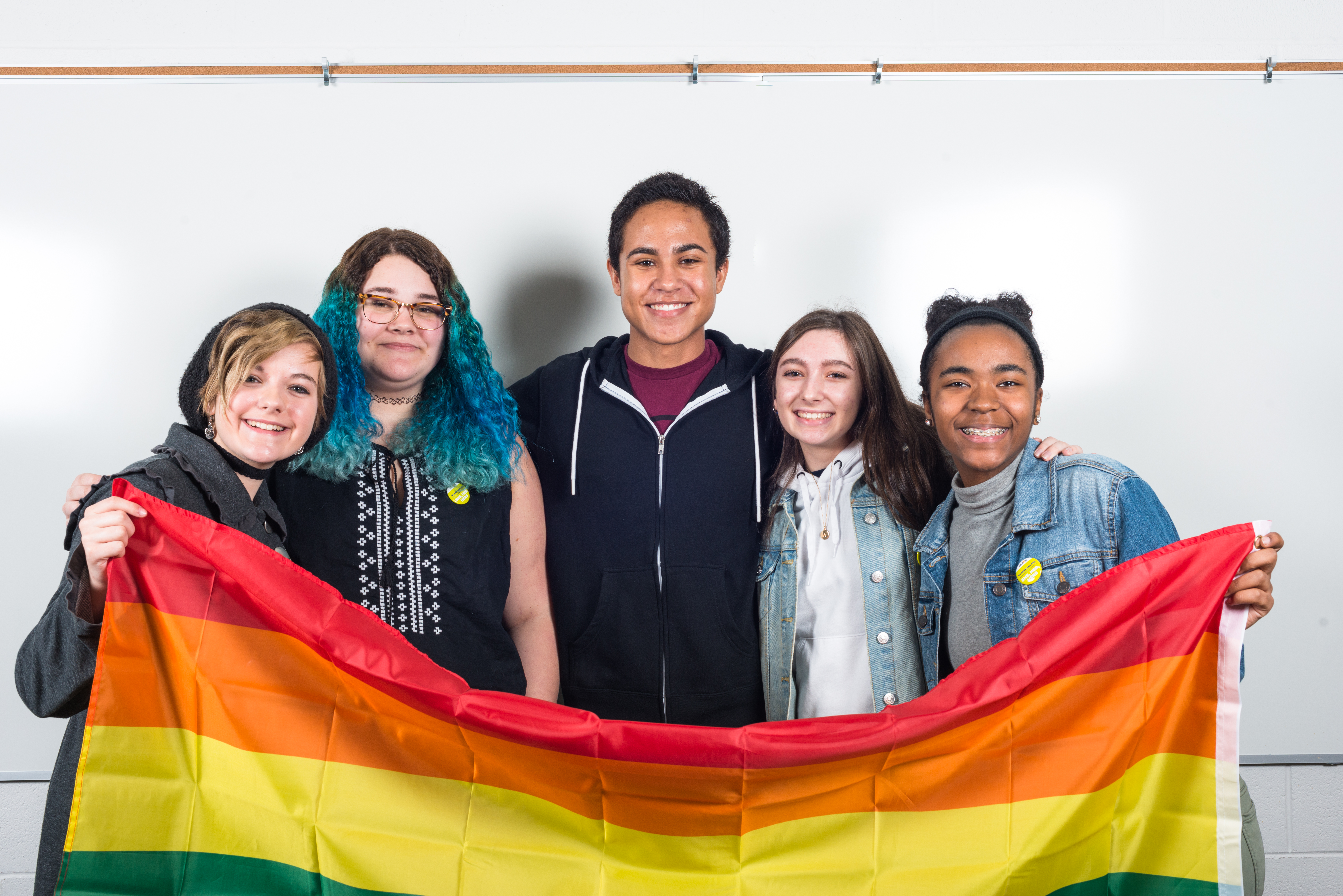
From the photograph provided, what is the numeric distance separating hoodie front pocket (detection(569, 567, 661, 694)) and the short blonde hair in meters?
0.85

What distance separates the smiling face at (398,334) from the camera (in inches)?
80.9

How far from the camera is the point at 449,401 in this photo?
214cm

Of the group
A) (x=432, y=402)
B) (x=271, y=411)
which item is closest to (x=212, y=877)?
(x=271, y=411)

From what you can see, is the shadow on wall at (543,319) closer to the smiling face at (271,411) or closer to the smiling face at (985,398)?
the smiling face at (271,411)

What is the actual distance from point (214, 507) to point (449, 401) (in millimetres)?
629

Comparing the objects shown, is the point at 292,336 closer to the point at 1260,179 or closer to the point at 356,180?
the point at 356,180

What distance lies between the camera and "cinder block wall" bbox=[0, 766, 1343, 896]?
2668mm

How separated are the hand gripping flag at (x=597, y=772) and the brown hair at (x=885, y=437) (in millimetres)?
579

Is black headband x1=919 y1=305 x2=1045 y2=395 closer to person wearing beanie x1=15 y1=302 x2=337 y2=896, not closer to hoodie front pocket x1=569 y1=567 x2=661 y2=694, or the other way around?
hoodie front pocket x1=569 y1=567 x2=661 y2=694

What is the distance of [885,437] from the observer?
2.10 meters

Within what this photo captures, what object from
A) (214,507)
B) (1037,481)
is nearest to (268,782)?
(214,507)

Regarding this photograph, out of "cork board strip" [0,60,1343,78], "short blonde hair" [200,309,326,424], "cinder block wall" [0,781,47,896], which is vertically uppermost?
"cork board strip" [0,60,1343,78]

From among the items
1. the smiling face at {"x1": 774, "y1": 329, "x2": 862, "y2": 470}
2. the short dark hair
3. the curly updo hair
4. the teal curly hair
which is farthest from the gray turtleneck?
the teal curly hair

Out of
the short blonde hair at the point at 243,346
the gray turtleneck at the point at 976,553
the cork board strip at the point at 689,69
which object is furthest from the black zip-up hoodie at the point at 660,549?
the cork board strip at the point at 689,69
